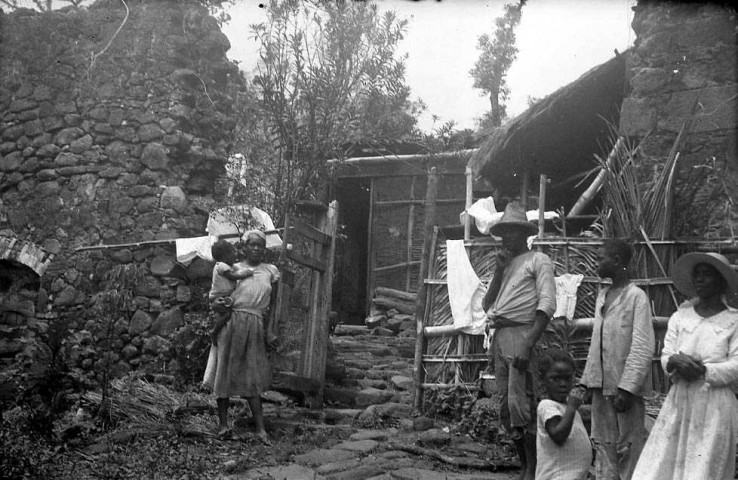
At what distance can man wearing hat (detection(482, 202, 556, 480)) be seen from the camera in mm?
4516

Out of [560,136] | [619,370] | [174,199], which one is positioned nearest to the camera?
[619,370]

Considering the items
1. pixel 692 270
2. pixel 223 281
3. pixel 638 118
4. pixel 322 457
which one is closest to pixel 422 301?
pixel 223 281

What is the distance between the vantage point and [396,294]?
1272cm

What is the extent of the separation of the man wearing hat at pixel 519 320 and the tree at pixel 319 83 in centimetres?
385

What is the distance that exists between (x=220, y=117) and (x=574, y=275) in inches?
184

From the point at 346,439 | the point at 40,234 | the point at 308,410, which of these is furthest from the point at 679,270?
the point at 40,234

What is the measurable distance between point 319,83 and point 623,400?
5.78 metres

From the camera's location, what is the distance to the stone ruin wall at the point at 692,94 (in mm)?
6188

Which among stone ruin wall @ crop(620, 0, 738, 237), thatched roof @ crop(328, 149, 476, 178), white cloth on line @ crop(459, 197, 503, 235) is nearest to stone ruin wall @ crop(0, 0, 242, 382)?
white cloth on line @ crop(459, 197, 503, 235)

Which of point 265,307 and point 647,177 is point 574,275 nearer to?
point 647,177

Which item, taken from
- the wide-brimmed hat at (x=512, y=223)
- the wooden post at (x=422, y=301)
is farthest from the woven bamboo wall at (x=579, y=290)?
the wide-brimmed hat at (x=512, y=223)

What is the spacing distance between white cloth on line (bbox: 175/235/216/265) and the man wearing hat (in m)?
3.84

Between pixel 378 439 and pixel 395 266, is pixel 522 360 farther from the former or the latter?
pixel 395 266

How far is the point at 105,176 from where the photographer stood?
8438 mm
